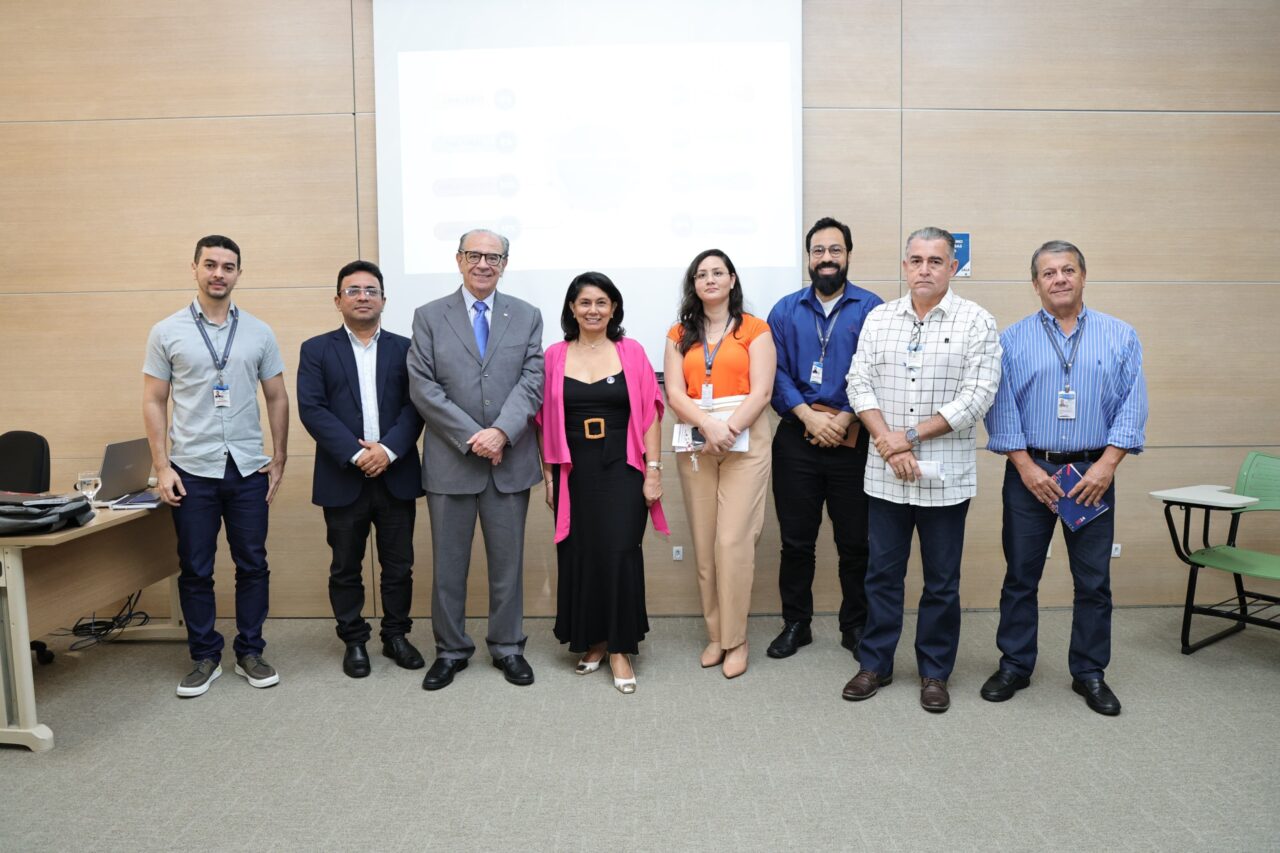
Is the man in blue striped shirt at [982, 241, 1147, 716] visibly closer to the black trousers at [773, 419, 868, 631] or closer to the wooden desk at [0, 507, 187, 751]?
the black trousers at [773, 419, 868, 631]

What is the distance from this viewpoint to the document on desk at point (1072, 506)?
2926mm

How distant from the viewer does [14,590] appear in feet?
9.09

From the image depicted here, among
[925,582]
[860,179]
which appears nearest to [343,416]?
[925,582]

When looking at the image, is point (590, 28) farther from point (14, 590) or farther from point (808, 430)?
point (14, 590)

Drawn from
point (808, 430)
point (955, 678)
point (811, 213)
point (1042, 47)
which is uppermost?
point (1042, 47)

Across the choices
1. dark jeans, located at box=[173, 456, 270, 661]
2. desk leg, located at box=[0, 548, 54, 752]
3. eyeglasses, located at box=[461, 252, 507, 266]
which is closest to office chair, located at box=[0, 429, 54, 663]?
dark jeans, located at box=[173, 456, 270, 661]

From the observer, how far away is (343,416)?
336 cm

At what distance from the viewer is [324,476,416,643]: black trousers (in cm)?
341

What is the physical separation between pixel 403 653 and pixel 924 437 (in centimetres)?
234

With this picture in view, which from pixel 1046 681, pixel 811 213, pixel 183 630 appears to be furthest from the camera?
pixel 811 213

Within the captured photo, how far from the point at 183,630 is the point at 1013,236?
15.2 ft

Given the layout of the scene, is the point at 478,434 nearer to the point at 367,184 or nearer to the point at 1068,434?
the point at 367,184

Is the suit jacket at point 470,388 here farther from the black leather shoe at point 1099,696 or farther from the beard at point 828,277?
the black leather shoe at point 1099,696

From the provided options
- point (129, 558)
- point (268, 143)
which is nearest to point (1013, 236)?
point (268, 143)
